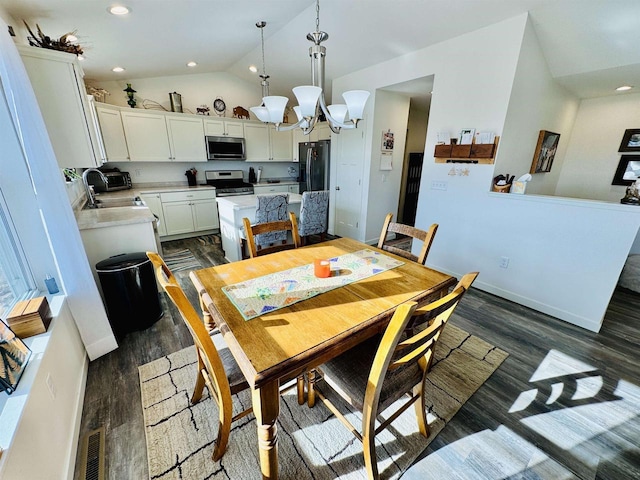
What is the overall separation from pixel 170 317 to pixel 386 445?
2.07 metres

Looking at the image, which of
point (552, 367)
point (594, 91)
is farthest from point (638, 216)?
point (594, 91)

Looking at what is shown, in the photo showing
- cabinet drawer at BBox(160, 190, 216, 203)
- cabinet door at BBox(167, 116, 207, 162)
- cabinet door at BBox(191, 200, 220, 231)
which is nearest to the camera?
cabinet drawer at BBox(160, 190, 216, 203)

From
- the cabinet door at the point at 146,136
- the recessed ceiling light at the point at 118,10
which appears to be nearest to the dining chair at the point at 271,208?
the recessed ceiling light at the point at 118,10

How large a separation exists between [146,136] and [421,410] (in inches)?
204

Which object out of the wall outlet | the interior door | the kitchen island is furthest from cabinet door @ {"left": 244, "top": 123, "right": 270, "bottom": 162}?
the wall outlet

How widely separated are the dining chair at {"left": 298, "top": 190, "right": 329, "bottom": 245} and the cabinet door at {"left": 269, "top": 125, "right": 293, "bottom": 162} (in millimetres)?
2585

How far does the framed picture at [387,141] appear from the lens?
13.2 feet

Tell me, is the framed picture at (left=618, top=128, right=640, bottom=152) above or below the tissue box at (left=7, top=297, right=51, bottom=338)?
above

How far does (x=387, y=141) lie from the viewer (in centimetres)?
407

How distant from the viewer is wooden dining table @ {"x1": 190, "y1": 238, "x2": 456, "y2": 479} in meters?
0.93

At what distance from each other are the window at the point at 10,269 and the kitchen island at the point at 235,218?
1771 millimetres

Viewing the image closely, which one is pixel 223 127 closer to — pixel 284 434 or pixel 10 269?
pixel 10 269

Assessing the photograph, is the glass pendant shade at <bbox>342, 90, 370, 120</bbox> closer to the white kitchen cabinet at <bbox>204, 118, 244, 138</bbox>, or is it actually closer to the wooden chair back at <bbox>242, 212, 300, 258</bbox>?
the wooden chair back at <bbox>242, 212, 300, 258</bbox>

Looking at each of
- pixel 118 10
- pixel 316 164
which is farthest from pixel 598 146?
pixel 118 10
